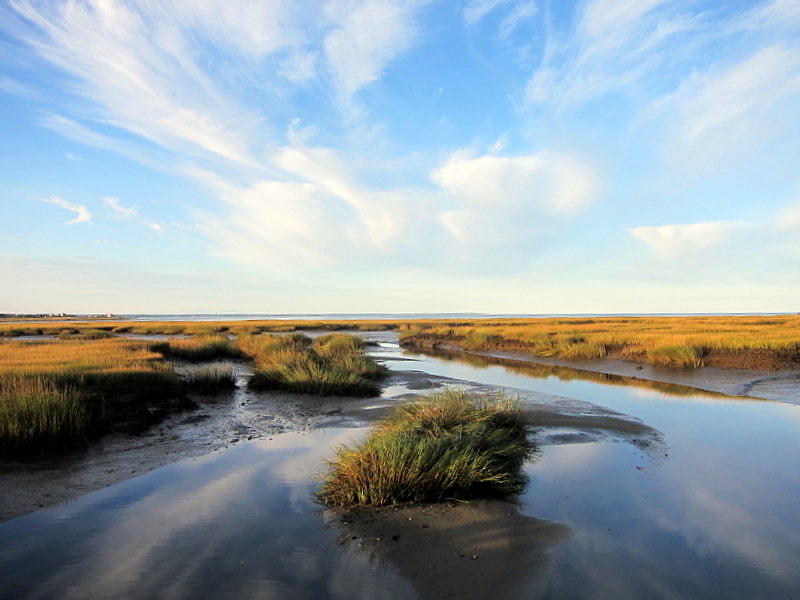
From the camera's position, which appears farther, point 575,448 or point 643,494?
point 575,448

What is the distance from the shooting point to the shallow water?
4.47 metres

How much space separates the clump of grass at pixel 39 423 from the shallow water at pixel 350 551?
240 cm

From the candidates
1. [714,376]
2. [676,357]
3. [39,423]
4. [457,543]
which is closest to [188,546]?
[457,543]

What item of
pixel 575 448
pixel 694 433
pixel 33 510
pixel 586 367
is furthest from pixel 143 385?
pixel 586 367

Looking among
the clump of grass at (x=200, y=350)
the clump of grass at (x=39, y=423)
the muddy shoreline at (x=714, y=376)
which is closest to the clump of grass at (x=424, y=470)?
the clump of grass at (x=39, y=423)

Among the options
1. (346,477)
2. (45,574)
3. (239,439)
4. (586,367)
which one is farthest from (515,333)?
(45,574)

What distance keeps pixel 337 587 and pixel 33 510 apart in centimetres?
454

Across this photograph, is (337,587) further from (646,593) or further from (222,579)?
(646,593)

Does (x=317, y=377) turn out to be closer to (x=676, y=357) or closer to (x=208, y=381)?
(x=208, y=381)

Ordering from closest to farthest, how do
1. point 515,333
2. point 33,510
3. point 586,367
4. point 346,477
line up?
1. point 33,510
2. point 346,477
3. point 586,367
4. point 515,333

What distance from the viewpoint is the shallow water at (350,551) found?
4.47 metres

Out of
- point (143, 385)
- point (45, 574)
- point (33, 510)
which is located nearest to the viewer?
point (45, 574)

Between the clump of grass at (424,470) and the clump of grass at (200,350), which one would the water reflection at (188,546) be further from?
the clump of grass at (200,350)

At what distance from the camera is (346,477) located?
6609 mm
